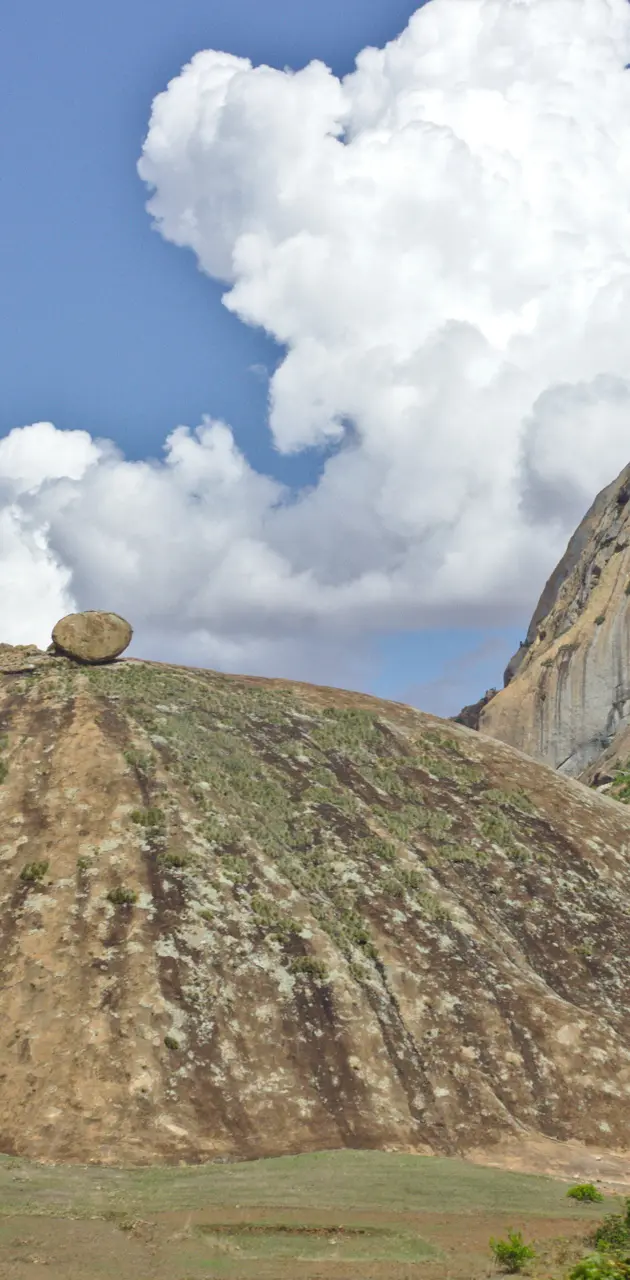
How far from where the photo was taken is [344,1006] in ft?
93.4

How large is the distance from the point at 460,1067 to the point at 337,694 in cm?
2790

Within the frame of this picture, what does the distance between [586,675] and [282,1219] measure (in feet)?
242

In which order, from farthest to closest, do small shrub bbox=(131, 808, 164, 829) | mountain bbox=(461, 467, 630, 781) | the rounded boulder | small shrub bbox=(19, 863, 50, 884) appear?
mountain bbox=(461, 467, 630, 781)
the rounded boulder
small shrub bbox=(131, 808, 164, 829)
small shrub bbox=(19, 863, 50, 884)

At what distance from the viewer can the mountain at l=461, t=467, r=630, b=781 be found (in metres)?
84.9

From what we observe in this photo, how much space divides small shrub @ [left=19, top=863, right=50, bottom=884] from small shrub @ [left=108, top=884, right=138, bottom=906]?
2.54 metres

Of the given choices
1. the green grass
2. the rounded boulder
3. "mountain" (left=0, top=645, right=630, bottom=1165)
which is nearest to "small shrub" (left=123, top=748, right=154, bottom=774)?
"mountain" (left=0, top=645, right=630, bottom=1165)

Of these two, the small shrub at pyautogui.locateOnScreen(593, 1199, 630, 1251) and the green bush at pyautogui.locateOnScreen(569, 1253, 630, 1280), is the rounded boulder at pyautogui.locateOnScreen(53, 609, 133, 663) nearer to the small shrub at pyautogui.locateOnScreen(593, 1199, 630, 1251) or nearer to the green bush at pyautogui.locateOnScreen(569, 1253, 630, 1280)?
the small shrub at pyautogui.locateOnScreen(593, 1199, 630, 1251)

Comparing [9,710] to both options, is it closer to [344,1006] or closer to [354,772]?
[354,772]

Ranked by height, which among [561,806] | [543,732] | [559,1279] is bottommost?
[559,1279]

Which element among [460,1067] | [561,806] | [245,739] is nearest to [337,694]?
[245,739]

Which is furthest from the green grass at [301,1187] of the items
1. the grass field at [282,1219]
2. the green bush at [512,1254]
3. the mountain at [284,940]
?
the green bush at [512,1254]

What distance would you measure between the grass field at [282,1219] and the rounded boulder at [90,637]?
30278mm

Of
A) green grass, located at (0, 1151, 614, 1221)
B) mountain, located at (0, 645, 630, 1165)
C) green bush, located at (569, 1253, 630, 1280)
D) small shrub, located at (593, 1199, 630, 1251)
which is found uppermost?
mountain, located at (0, 645, 630, 1165)

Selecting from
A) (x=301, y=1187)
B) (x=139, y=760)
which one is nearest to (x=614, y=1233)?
(x=301, y=1187)
